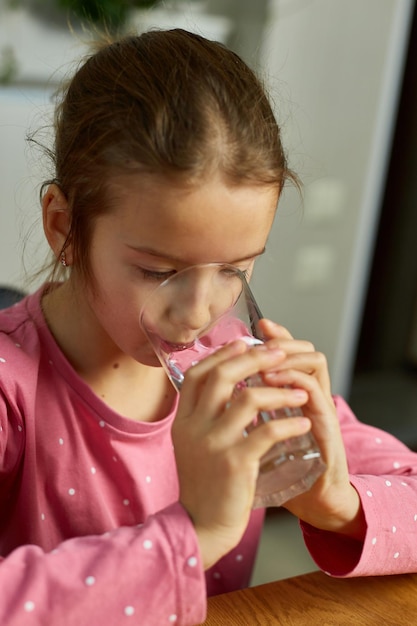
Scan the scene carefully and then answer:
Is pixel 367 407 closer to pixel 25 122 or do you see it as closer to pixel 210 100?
pixel 25 122

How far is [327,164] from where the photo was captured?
2.54m

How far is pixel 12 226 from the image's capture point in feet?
6.57

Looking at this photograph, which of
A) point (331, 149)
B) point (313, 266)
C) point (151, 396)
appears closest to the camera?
point (151, 396)

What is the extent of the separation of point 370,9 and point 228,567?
1783mm

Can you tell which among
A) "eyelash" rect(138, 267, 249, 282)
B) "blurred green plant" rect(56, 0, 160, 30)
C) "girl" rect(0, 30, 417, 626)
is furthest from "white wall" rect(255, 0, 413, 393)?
"eyelash" rect(138, 267, 249, 282)

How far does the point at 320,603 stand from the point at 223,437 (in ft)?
0.88

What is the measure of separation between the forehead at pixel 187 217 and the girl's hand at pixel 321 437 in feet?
0.31

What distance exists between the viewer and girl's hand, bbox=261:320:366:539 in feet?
2.55

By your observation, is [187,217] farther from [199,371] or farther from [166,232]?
[199,371]

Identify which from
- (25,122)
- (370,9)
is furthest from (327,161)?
(25,122)

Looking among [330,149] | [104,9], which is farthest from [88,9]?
[330,149]

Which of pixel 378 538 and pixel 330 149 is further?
pixel 330 149

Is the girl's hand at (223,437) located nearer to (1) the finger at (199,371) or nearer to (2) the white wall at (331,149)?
(1) the finger at (199,371)

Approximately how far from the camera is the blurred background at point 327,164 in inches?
78.0
